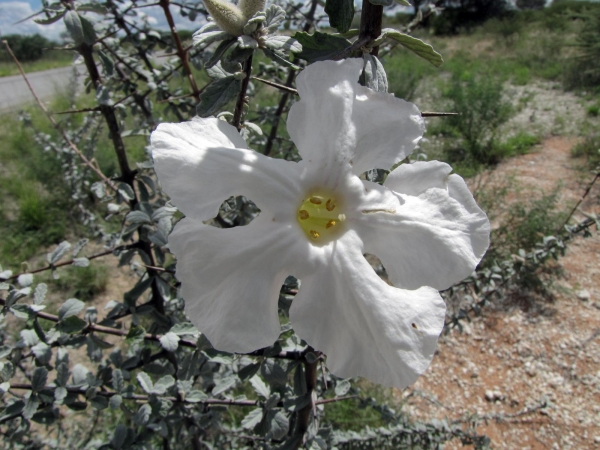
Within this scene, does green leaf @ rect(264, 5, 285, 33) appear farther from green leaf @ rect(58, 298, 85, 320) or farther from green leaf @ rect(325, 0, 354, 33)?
green leaf @ rect(58, 298, 85, 320)

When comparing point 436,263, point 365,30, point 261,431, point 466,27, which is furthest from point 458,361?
point 466,27

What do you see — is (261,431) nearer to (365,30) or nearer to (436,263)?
(436,263)

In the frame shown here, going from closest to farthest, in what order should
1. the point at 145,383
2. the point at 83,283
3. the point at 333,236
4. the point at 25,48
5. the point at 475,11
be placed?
the point at 333,236
the point at 145,383
the point at 83,283
the point at 25,48
the point at 475,11

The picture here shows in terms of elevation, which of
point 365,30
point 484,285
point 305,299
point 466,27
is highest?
point 365,30

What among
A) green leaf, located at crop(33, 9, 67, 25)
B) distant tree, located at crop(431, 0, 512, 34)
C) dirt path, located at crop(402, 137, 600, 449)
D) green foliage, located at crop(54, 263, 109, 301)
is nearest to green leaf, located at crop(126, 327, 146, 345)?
green leaf, located at crop(33, 9, 67, 25)

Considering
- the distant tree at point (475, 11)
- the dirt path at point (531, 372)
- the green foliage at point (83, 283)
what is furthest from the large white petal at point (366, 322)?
the distant tree at point (475, 11)

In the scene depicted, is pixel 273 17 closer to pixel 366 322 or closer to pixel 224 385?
pixel 366 322

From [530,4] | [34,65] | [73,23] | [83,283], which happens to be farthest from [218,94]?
[530,4]
